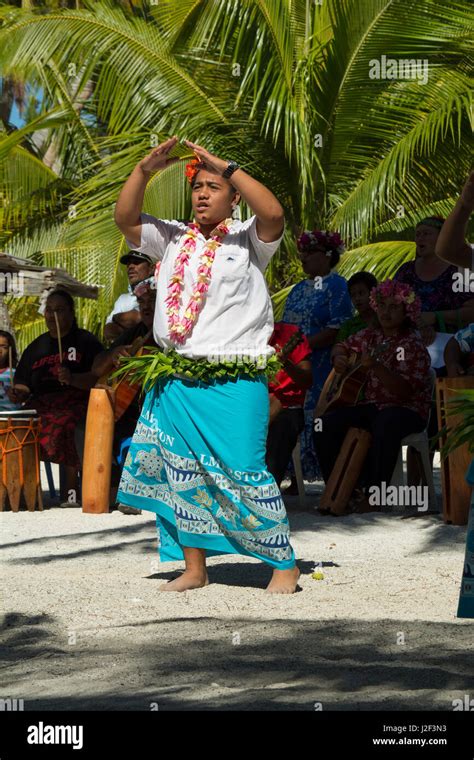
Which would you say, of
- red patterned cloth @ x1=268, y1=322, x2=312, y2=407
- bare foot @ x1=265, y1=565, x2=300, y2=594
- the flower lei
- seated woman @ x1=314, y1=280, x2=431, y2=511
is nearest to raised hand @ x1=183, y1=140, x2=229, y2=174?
the flower lei

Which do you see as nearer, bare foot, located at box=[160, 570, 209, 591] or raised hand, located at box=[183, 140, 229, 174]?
raised hand, located at box=[183, 140, 229, 174]

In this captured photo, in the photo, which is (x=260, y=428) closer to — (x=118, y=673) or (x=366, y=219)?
Result: (x=118, y=673)

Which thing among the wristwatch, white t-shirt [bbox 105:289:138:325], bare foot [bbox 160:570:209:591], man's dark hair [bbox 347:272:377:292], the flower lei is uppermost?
the wristwatch

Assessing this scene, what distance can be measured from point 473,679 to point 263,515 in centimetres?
199

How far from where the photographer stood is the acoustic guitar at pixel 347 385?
9.62 meters

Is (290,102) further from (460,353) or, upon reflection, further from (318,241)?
(460,353)

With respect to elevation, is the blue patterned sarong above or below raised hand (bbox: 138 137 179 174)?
below

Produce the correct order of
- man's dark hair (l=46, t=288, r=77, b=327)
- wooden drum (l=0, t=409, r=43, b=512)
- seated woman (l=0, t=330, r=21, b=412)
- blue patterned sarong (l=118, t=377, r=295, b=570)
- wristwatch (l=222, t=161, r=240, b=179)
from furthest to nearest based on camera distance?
man's dark hair (l=46, t=288, r=77, b=327) < seated woman (l=0, t=330, r=21, b=412) < wooden drum (l=0, t=409, r=43, b=512) < blue patterned sarong (l=118, t=377, r=295, b=570) < wristwatch (l=222, t=161, r=240, b=179)

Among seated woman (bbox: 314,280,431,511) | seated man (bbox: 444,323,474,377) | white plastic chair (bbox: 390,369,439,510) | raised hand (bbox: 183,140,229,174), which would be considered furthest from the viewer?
white plastic chair (bbox: 390,369,439,510)

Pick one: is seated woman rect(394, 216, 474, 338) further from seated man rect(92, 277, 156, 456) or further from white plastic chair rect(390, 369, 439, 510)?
seated man rect(92, 277, 156, 456)

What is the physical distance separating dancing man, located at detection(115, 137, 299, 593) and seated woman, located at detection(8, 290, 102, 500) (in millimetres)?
4027

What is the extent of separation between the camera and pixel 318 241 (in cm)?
1050

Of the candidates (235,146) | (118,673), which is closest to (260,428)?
(118,673)

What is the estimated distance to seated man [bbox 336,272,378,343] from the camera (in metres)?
10.1
